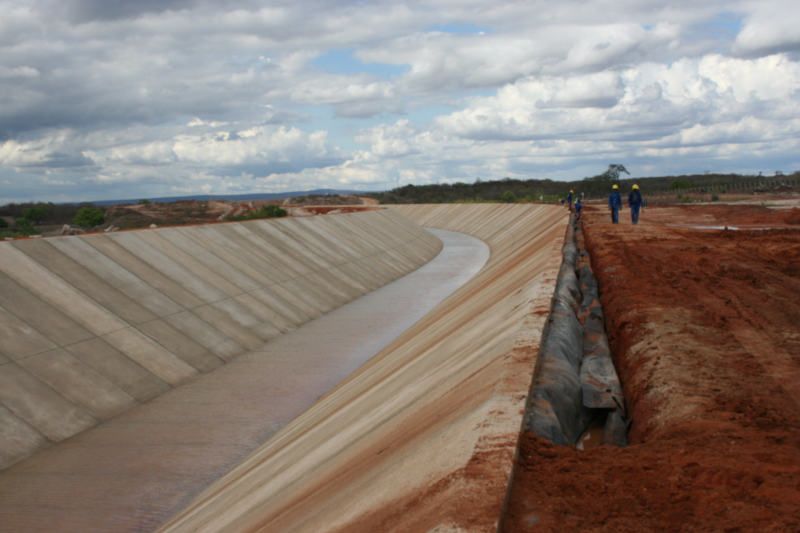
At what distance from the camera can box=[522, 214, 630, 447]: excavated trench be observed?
6.36 metres

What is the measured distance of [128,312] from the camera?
674 inches

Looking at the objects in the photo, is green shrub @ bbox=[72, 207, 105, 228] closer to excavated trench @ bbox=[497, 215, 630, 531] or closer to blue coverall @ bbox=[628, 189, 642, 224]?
blue coverall @ bbox=[628, 189, 642, 224]

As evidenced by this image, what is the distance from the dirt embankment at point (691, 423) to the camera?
4.27 metres

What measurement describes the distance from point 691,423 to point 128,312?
14610 mm

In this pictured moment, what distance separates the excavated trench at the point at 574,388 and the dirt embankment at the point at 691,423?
0.75 ft

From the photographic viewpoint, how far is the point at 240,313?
20938mm

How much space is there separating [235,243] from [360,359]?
10933mm

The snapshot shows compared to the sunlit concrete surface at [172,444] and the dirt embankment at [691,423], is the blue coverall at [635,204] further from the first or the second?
the dirt embankment at [691,423]

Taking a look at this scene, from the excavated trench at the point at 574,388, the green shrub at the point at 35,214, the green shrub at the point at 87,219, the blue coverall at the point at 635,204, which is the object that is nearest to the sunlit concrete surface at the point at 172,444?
the excavated trench at the point at 574,388

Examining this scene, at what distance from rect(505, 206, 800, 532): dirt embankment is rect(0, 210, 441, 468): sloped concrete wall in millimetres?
9877

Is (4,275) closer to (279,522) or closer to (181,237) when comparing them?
(181,237)

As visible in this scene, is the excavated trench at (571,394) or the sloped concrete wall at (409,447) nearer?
the sloped concrete wall at (409,447)

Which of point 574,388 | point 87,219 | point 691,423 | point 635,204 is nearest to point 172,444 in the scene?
point 574,388

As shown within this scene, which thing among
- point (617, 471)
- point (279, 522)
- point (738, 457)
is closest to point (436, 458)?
point (617, 471)
